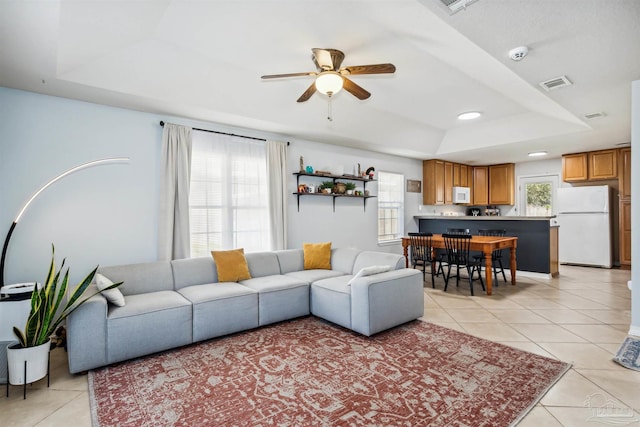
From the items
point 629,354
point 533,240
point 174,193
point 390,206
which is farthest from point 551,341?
point 174,193

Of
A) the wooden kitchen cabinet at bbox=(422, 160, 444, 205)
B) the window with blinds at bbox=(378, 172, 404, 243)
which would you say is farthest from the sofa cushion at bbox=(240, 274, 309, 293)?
the wooden kitchen cabinet at bbox=(422, 160, 444, 205)

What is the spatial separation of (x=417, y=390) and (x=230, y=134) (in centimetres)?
375

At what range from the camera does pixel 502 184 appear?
828cm

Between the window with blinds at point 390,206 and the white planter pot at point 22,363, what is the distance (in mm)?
5444

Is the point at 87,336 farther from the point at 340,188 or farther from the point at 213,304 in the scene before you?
the point at 340,188

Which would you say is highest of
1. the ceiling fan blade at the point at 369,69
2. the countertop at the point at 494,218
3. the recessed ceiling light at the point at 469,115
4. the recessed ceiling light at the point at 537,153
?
the recessed ceiling light at the point at 469,115

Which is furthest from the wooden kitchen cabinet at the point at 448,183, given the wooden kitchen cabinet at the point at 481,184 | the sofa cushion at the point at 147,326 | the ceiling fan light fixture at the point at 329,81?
the sofa cushion at the point at 147,326

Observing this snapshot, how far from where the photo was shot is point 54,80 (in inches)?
117

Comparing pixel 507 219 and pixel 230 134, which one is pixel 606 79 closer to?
pixel 507 219

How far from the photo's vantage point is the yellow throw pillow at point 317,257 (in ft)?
15.0

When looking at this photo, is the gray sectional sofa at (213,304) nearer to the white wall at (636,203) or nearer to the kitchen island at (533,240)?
the white wall at (636,203)

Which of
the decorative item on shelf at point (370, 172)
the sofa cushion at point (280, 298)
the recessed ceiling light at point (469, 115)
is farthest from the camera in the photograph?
the decorative item on shelf at point (370, 172)

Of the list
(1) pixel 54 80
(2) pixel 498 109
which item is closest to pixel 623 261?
(2) pixel 498 109

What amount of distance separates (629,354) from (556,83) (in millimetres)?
2575
